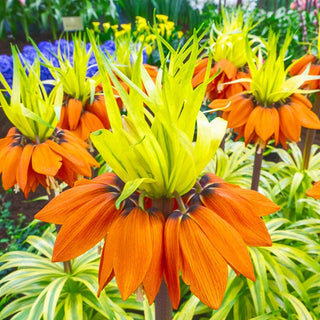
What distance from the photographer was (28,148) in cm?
76

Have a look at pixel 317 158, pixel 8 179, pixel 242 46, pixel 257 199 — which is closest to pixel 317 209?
pixel 317 158

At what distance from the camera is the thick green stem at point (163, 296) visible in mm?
459

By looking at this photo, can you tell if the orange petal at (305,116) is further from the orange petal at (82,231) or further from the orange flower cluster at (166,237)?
the orange petal at (82,231)

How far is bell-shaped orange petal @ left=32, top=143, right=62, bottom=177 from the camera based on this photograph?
2.31ft

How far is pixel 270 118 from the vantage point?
94 cm

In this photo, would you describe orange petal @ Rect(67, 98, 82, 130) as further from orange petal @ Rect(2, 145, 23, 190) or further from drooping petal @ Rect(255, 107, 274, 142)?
drooping petal @ Rect(255, 107, 274, 142)

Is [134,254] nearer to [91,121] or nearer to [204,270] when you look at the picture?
[204,270]

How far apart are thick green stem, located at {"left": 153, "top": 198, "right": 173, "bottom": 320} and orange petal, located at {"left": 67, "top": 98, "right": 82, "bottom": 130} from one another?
0.60 meters

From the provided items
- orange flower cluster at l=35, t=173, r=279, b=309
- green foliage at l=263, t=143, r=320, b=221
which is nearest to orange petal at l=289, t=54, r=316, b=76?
green foliage at l=263, t=143, r=320, b=221

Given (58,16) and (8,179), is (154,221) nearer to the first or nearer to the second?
(8,179)

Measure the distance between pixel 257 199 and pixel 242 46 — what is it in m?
0.95

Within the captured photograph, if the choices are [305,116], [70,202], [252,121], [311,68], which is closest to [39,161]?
[70,202]

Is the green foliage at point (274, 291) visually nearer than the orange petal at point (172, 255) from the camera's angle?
No

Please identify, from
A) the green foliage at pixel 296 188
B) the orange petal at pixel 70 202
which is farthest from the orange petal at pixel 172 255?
the green foliage at pixel 296 188
